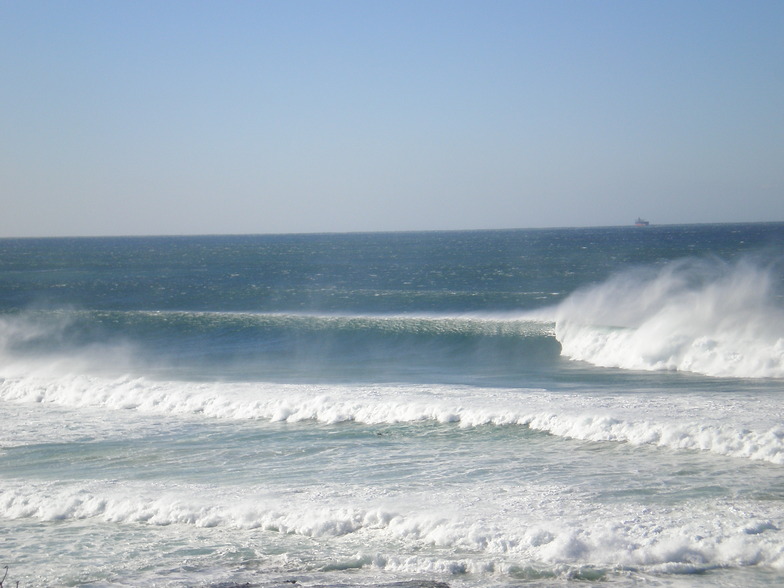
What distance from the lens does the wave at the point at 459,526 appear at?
8.26m

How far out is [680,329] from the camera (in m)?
21.8

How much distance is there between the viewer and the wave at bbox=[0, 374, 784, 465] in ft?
39.9

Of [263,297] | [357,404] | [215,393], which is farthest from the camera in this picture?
[263,297]

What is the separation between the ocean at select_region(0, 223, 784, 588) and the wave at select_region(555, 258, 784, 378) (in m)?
0.10

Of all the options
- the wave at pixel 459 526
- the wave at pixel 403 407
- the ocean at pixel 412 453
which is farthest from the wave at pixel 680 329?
the wave at pixel 459 526

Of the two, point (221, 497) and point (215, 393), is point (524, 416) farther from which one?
point (215, 393)

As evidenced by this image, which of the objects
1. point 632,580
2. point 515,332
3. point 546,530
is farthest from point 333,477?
point 515,332

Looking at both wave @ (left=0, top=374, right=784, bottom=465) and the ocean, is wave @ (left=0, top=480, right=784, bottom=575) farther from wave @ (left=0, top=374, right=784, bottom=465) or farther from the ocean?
wave @ (left=0, top=374, right=784, bottom=465)

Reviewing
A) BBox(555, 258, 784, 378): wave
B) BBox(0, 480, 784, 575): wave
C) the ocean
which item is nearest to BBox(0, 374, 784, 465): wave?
the ocean

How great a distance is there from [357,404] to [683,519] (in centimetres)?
783

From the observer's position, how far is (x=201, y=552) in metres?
9.00

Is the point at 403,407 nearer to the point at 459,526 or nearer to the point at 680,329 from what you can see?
the point at 459,526

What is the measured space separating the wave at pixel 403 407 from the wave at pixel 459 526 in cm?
289

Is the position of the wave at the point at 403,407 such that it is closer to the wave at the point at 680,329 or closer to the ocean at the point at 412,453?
the ocean at the point at 412,453
